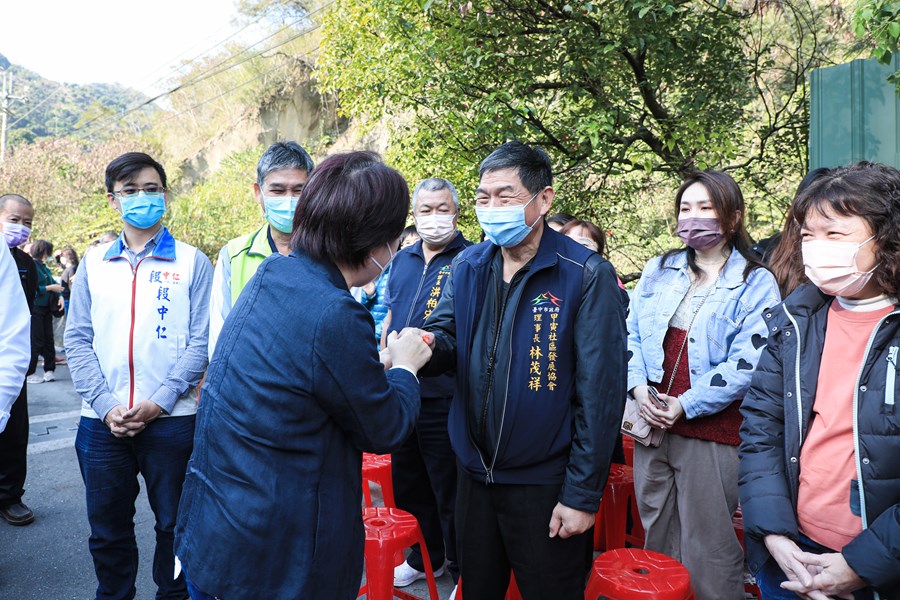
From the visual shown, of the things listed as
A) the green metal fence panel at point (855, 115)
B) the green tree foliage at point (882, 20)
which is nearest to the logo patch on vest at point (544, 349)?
the green tree foliage at point (882, 20)

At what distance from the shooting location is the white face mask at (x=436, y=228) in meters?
3.76

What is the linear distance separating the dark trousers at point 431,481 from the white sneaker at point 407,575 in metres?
0.03

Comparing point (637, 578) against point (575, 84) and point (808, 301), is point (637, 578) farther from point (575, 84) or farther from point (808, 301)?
point (575, 84)

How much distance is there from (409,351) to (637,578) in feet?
3.61

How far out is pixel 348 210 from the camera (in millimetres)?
1695

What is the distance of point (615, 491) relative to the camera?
3.43m

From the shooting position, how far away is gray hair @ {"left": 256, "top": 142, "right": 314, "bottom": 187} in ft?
9.39

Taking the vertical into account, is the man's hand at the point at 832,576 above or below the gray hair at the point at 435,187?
below

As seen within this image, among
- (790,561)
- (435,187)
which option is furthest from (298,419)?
(435,187)

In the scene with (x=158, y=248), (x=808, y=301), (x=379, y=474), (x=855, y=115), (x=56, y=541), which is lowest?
(x=56, y=541)

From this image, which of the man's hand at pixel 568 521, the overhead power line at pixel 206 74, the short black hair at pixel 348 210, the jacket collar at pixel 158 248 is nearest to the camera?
the short black hair at pixel 348 210

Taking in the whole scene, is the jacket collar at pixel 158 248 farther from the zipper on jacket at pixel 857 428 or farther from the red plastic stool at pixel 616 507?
the zipper on jacket at pixel 857 428

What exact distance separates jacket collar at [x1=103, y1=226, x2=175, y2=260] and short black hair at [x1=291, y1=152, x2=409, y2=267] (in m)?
1.52

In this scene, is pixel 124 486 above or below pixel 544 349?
below
